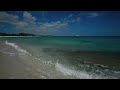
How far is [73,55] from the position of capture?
3.54 meters

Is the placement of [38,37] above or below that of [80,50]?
above

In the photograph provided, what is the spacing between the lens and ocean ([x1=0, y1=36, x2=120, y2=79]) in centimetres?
287

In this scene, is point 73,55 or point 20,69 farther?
point 73,55

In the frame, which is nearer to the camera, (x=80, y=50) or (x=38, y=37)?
(x=38, y=37)

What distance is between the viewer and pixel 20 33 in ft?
9.92

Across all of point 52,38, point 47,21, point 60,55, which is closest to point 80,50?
point 60,55

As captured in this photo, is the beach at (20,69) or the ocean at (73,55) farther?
the ocean at (73,55)

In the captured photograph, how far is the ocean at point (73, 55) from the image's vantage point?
2.87 metres

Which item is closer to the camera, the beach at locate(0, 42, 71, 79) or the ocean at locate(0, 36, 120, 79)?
the beach at locate(0, 42, 71, 79)
